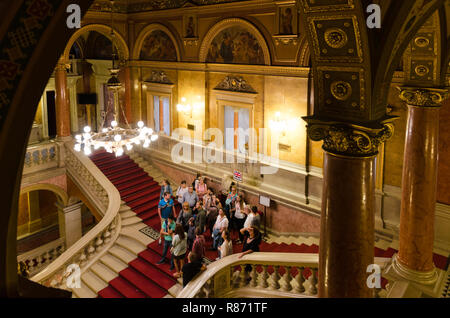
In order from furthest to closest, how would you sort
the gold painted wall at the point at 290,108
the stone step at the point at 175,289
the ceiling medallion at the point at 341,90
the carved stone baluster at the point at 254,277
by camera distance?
the gold painted wall at the point at 290,108 → the stone step at the point at 175,289 → the carved stone baluster at the point at 254,277 → the ceiling medallion at the point at 341,90

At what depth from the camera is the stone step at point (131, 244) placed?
1083cm

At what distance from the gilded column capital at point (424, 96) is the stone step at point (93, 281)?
28.0 feet

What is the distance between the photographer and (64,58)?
14477 millimetres

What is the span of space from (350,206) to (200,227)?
6.60 m

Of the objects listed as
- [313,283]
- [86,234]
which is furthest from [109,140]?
[313,283]

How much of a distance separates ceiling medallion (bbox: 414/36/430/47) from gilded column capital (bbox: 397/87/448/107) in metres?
0.73

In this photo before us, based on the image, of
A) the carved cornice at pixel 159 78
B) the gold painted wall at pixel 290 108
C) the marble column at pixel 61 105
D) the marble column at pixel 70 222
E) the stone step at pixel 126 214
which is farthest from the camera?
the marble column at pixel 70 222

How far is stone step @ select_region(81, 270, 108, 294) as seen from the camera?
9.74 m

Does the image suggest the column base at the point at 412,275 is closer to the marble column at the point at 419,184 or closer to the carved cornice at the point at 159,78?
the marble column at the point at 419,184

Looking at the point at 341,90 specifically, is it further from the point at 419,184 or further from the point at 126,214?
the point at 126,214

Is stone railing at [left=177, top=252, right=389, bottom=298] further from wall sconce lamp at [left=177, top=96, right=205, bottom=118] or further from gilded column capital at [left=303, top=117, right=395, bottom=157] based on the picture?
wall sconce lamp at [left=177, top=96, right=205, bottom=118]

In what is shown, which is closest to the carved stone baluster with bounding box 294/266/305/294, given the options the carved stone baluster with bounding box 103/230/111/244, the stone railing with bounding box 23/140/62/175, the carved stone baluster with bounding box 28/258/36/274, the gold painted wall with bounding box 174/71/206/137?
the carved stone baluster with bounding box 103/230/111/244

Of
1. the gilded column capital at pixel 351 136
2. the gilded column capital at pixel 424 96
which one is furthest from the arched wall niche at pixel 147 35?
the gilded column capital at pixel 351 136

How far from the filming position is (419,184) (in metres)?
6.27
